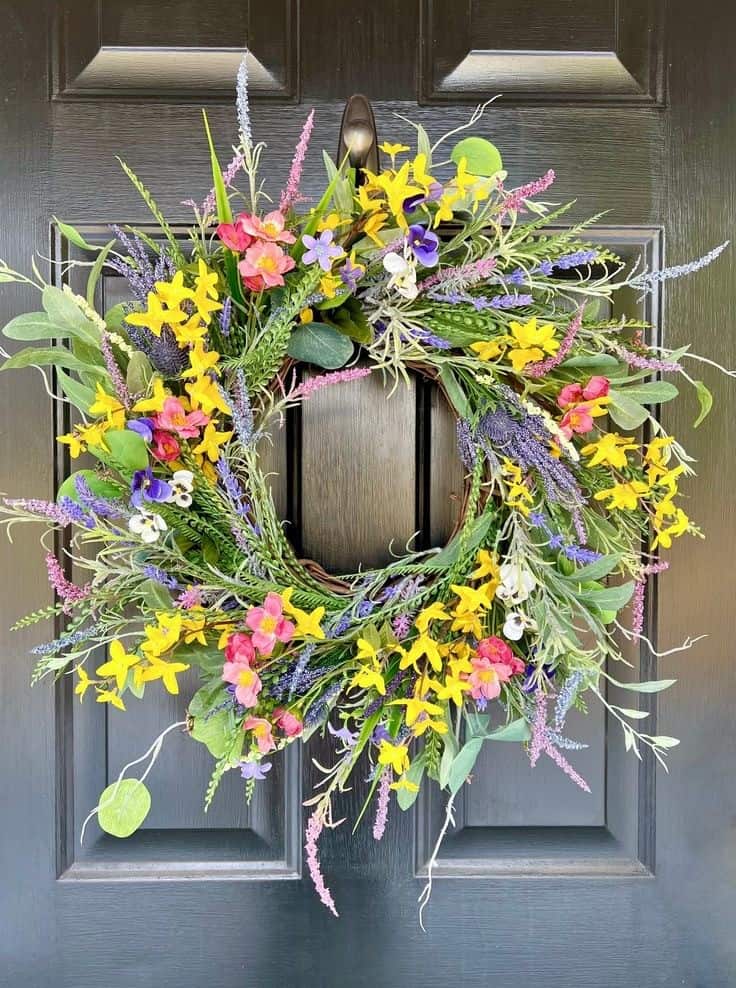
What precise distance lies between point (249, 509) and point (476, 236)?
0.37m

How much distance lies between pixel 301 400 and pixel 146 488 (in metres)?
0.18

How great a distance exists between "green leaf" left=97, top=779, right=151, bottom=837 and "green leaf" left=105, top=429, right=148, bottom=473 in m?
0.34

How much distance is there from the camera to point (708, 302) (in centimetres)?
93

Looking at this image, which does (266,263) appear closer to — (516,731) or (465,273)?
(465,273)

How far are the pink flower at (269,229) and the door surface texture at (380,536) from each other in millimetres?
238

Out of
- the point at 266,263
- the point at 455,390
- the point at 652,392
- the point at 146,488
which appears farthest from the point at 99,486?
the point at 652,392

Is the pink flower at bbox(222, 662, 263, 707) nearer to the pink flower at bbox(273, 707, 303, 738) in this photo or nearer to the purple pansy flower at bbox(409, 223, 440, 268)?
the pink flower at bbox(273, 707, 303, 738)

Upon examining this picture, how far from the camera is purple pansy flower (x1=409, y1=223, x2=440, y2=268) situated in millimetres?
688

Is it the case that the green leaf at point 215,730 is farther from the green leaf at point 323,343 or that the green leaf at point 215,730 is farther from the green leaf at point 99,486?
the green leaf at point 323,343

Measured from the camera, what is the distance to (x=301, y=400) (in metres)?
0.75

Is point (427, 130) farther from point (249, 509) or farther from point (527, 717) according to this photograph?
point (527, 717)

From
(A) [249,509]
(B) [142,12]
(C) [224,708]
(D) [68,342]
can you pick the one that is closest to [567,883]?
(C) [224,708]

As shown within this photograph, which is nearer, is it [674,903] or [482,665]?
[482,665]

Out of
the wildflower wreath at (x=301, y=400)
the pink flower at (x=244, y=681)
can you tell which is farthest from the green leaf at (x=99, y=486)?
the pink flower at (x=244, y=681)
